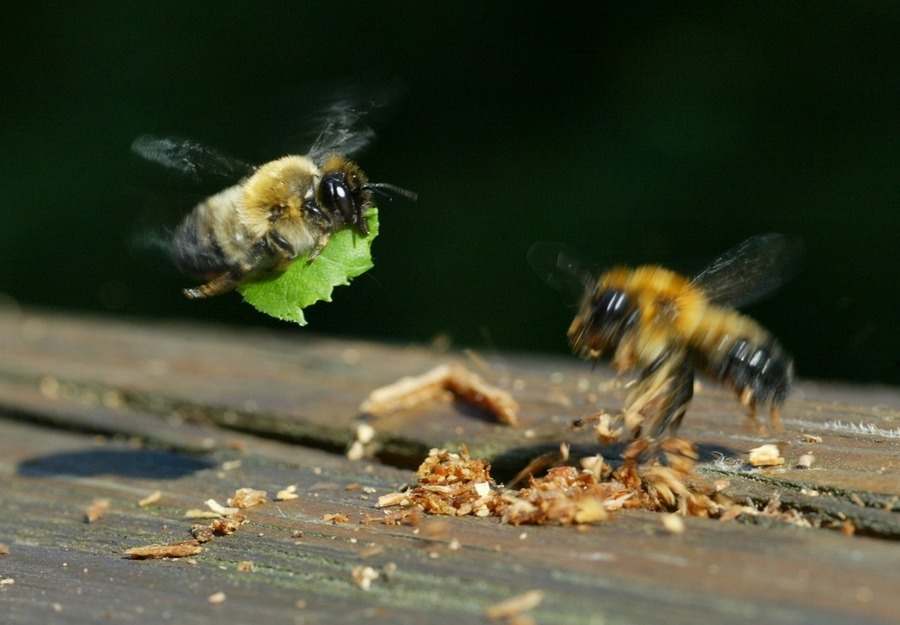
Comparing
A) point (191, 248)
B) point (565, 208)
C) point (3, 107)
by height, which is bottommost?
point (191, 248)

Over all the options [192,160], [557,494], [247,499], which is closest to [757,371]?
[557,494]

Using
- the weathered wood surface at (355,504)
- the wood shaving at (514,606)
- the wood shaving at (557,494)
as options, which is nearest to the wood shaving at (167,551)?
the weathered wood surface at (355,504)

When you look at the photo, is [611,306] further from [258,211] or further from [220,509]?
[258,211]

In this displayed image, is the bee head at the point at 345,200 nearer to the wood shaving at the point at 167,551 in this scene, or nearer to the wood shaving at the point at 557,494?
the wood shaving at the point at 557,494

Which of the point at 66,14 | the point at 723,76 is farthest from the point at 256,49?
the point at 723,76

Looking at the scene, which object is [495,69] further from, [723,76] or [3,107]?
[3,107]

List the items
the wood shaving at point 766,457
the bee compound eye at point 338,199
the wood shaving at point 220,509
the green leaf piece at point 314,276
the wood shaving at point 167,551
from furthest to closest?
the bee compound eye at point 338,199
the green leaf piece at point 314,276
the wood shaving at point 220,509
the wood shaving at point 766,457
the wood shaving at point 167,551

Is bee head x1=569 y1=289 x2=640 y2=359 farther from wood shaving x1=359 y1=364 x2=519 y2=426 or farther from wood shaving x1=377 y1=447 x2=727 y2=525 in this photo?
wood shaving x1=359 y1=364 x2=519 y2=426
